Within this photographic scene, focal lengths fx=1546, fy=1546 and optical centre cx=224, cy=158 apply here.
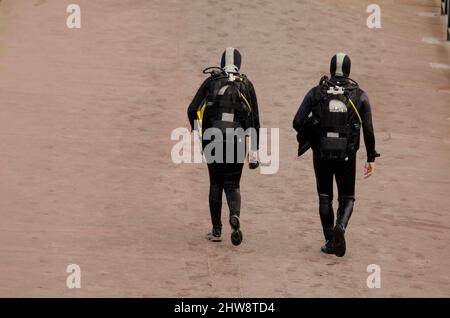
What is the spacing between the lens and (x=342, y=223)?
47.8ft

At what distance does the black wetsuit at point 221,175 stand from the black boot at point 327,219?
80cm

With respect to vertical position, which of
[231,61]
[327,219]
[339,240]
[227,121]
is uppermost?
[231,61]

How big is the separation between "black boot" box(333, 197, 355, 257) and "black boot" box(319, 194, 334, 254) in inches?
4.1

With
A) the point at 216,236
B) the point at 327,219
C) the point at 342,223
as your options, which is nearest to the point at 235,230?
the point at 216,236

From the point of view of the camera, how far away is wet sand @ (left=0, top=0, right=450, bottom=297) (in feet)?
46.5

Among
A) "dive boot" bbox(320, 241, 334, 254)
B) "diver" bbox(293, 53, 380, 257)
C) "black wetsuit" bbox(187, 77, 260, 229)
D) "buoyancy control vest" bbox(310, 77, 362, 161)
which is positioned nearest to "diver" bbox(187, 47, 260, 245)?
"black wetsuit" bbox(187, 77, 260, 229)

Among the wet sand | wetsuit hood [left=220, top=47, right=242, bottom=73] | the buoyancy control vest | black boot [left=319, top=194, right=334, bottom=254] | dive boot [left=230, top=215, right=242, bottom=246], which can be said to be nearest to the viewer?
the wet sand

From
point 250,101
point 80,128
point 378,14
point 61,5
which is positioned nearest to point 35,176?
point 80,128

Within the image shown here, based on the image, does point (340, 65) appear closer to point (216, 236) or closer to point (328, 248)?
point (328, 248)

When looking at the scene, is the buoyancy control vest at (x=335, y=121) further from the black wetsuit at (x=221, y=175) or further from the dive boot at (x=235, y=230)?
the dive boot at (x=235, y=230)

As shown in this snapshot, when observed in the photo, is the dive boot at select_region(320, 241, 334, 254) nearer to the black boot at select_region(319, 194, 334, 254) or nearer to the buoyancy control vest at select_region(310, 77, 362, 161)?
the black boot at select_region(319, 194, 334, 254)

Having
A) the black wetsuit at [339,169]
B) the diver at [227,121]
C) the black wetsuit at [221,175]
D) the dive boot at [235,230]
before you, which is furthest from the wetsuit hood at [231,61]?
the dive boot at [235,230]

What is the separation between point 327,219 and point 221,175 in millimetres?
1110

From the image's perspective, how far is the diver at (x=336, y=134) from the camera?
1452 centimetres
